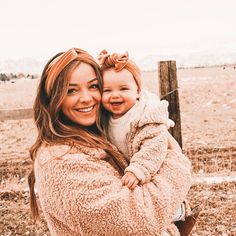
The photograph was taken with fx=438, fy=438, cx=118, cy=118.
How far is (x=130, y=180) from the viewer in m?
1.79

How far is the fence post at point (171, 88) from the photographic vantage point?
3.54 m

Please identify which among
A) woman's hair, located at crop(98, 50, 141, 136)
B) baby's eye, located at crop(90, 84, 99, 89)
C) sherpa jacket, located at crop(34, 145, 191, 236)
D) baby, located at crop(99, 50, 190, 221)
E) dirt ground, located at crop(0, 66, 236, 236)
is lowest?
dirt ground, located at crop(0, 66, 236, 236)

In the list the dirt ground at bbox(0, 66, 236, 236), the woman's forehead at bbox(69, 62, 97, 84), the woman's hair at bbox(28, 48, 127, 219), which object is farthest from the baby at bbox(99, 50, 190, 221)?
the dirt ground at bbox(0, 66, 236, 236)

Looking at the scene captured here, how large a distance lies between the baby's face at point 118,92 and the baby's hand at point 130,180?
441mm

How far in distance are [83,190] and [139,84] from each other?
2.55ft

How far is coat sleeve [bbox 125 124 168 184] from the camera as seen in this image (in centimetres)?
186

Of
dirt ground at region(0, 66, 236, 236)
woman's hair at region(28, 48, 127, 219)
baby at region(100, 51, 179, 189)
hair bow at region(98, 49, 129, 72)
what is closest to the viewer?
woman's hair at region(28, 48, 127, 219)

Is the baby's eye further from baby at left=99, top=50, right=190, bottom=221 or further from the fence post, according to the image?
the fence post

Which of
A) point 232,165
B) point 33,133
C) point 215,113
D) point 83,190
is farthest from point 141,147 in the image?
point 215,113

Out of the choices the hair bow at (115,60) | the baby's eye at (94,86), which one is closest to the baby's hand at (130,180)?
the baby's eye at (94,86)

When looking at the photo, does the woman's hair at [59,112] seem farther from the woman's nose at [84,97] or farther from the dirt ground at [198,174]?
the dirt ground at [198,174]

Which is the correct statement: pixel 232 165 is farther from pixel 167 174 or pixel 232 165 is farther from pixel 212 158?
pixel 167 174

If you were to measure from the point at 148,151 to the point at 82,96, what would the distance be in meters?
0.38

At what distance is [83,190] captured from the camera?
66.9 inches
